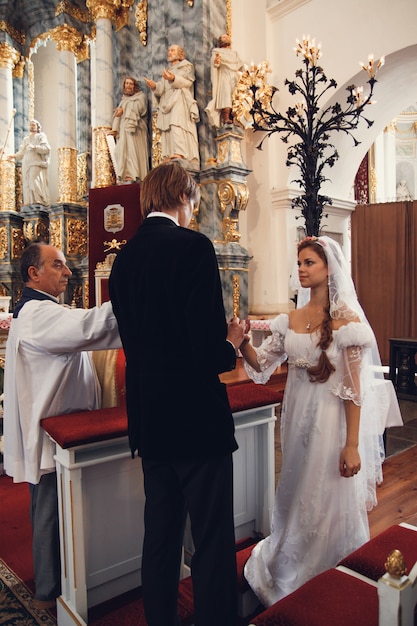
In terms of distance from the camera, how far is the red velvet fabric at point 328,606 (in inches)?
54.3

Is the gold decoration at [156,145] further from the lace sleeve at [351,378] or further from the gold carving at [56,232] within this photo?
the lace sleeve at [351,378]

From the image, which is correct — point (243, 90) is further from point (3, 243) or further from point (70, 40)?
point (3, 243)

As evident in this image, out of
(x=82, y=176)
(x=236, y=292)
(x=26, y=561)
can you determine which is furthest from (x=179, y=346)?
(x=82, y=176)

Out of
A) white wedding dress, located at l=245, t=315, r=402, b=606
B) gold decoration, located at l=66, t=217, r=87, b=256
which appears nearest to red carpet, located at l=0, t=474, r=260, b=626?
white wedding dress, located at l=245, t=315, r=402, b=606

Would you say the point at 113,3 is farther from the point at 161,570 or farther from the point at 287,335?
the point at 161,570

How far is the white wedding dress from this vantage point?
226cm

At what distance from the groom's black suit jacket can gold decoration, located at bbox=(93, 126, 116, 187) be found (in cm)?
869

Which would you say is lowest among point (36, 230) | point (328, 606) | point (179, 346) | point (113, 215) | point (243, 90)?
point (328, 606)

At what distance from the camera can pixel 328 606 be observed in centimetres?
144

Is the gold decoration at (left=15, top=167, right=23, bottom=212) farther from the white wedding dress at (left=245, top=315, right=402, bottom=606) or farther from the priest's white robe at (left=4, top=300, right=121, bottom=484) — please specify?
the white wedding dress at (left=245, top=315, right=402, bottom=606)

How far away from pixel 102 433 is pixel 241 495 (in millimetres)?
978

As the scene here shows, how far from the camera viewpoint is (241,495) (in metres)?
2.64

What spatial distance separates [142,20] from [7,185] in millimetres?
4885

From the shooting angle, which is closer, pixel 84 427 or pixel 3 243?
pixel 84 427
